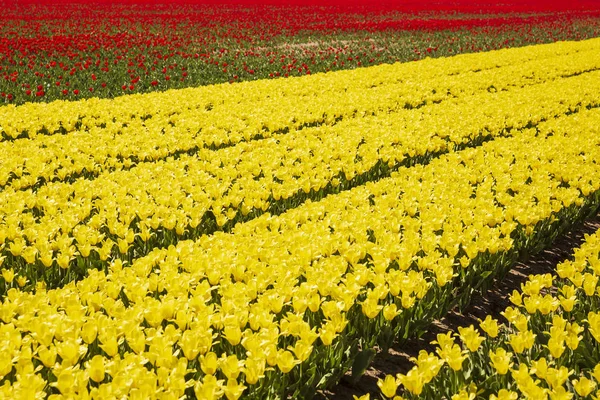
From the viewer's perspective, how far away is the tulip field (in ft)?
9.76

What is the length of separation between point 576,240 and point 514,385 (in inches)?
146

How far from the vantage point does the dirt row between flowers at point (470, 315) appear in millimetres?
3613

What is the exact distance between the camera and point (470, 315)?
453 cm

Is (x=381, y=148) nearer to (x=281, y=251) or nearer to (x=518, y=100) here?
(x=281, y=251)

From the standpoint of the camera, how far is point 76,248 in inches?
190

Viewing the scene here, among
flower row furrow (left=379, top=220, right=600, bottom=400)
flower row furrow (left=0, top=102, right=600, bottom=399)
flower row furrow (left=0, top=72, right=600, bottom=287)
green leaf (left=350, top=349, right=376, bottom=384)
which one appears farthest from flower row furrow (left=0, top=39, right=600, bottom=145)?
flower row furrow (left=379, top=220, right=600, bottom=400)

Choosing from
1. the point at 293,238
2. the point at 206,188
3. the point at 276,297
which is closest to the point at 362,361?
the point at 276,297

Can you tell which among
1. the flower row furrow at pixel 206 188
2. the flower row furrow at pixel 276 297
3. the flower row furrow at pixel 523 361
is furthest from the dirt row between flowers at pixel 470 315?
the flower row furrow at pixel 206 188

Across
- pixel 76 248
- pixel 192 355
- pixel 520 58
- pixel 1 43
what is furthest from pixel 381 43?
pixel 192 355

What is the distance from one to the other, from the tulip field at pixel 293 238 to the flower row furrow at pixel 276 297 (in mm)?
18

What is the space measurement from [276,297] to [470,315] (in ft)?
6.16

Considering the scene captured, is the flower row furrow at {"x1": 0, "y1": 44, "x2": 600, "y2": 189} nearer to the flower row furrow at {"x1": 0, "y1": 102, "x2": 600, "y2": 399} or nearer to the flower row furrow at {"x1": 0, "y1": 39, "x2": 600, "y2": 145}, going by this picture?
the flower row furrow at {"x1": 0, "y1": 39, "x2": 600, "y2": 145}

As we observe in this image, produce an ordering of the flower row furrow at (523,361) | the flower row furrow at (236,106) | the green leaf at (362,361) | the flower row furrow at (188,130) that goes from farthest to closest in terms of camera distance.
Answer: the flower row furrow at (236,106)
the flower row furrow at (188,130)
the green leaf at (362,361)
the flower row furrow at (523,361)

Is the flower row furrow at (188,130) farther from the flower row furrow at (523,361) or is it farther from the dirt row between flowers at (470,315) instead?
the flower row furrow at (523,361)
